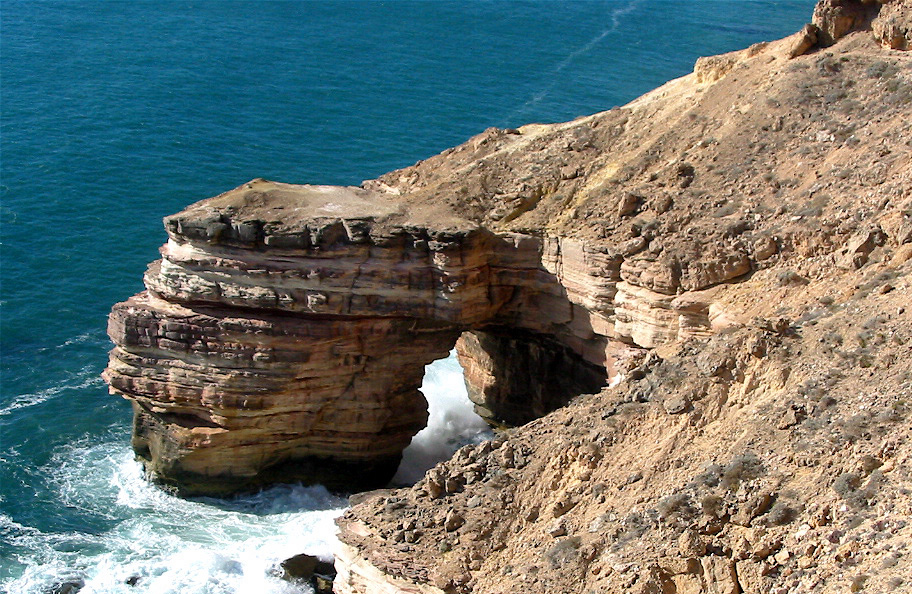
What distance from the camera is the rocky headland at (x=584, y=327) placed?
30156mm

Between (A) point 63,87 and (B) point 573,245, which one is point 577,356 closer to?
(B) point 573,245

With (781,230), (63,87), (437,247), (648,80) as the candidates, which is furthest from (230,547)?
(648,80)

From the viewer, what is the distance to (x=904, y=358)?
30.3 metres

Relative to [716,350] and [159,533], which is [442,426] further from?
[716,350]

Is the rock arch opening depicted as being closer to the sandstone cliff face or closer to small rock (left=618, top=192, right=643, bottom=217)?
the sandstone cliff face

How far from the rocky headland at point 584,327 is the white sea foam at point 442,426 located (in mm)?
Result: 896

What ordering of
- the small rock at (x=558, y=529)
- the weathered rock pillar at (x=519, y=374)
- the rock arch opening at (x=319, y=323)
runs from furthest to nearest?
1. the weathered rock pillar at (x=519, y=374)
2. the rock arch opening at (x=319, y=323)
3. the small rock at (x=558, y=529)

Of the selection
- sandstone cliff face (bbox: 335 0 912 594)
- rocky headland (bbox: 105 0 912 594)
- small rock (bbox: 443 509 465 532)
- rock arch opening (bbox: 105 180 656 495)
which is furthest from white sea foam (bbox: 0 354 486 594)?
small rock (bbox: 443 509 465 532)

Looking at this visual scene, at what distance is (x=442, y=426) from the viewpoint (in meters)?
50.1

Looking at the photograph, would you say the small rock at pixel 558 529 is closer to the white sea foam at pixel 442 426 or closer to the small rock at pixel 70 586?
the white sea foam at pixel 442 426

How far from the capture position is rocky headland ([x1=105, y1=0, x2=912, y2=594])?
98.9 feet

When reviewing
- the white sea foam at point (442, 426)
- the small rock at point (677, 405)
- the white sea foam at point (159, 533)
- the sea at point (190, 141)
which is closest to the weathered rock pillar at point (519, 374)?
the white sea foam at point (442, 426)

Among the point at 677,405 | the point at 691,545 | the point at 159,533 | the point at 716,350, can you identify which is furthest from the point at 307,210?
the point at 691,545

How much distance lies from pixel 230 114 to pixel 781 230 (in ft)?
148
